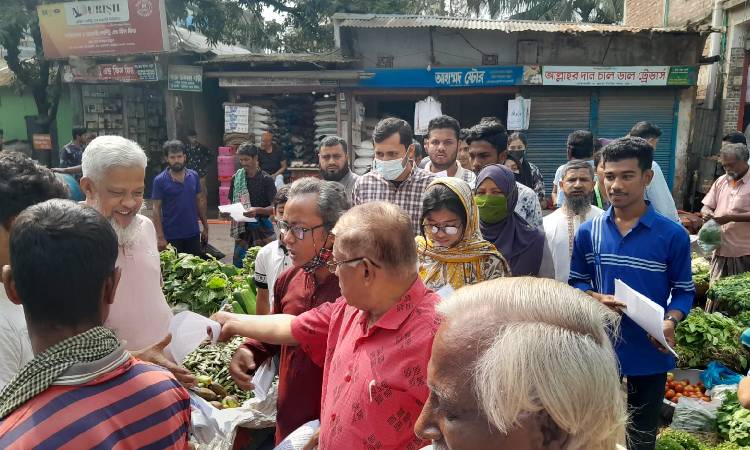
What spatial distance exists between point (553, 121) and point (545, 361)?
1170cm

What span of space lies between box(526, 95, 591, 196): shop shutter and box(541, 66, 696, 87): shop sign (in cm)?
47

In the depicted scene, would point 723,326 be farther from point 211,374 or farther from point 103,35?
point 103,35

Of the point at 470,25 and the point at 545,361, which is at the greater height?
the point at 470,25

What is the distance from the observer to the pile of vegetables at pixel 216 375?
372 cm

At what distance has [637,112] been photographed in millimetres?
11836

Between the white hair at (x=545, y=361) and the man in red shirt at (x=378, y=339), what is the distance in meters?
0.65

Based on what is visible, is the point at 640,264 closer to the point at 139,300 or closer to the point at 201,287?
the point at 139,300

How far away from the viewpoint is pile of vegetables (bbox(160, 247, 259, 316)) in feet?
15.6

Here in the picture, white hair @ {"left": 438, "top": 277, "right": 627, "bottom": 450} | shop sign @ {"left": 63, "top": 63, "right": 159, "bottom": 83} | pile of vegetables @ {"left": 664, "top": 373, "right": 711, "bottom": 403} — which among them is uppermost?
shop sign @ {"left": 63, "top": 63, "right": 159, "bottom": 83}

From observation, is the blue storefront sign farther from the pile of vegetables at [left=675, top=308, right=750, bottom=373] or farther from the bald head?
the bald head

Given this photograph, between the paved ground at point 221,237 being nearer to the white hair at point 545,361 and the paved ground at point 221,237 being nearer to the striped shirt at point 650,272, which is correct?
the striped shirt at point 650,272

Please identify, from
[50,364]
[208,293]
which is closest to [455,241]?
[50,364]

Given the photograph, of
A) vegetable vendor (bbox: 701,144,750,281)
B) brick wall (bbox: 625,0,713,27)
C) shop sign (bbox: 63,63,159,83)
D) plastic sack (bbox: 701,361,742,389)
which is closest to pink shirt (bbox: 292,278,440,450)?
plastic sack (bbox: 701,361,742,389)

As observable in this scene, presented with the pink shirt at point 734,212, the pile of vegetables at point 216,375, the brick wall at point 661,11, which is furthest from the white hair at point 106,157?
the brick wall at point 661,11
